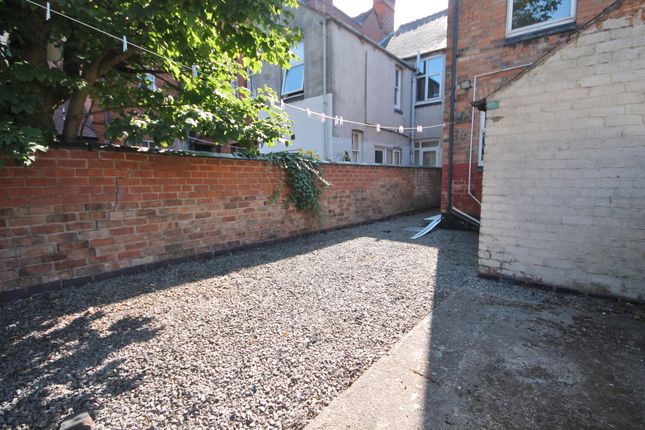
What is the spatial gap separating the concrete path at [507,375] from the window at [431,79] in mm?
12447

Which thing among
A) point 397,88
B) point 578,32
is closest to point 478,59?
point 578,32

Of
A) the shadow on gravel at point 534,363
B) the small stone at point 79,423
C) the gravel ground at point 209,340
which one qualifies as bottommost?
the shadow on gravel at point 534,363

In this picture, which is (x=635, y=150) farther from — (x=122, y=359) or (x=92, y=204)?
(x=92, y=204)

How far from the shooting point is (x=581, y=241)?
3422mm

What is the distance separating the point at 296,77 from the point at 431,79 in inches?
247

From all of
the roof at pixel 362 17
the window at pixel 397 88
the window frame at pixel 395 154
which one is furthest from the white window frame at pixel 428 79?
the roof at pixel 362 17

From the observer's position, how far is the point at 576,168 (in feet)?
11.2

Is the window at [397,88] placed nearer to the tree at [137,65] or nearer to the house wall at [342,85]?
the house wall at [342,85]

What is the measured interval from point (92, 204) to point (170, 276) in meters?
1.31

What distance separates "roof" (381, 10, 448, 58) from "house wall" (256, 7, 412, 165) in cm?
187

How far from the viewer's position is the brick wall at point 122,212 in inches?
126

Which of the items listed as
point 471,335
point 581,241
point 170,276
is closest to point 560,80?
point 581,241

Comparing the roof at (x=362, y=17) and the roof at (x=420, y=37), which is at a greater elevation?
the roof at (x=362, y=17)

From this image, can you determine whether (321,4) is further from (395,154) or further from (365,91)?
(395,154)
